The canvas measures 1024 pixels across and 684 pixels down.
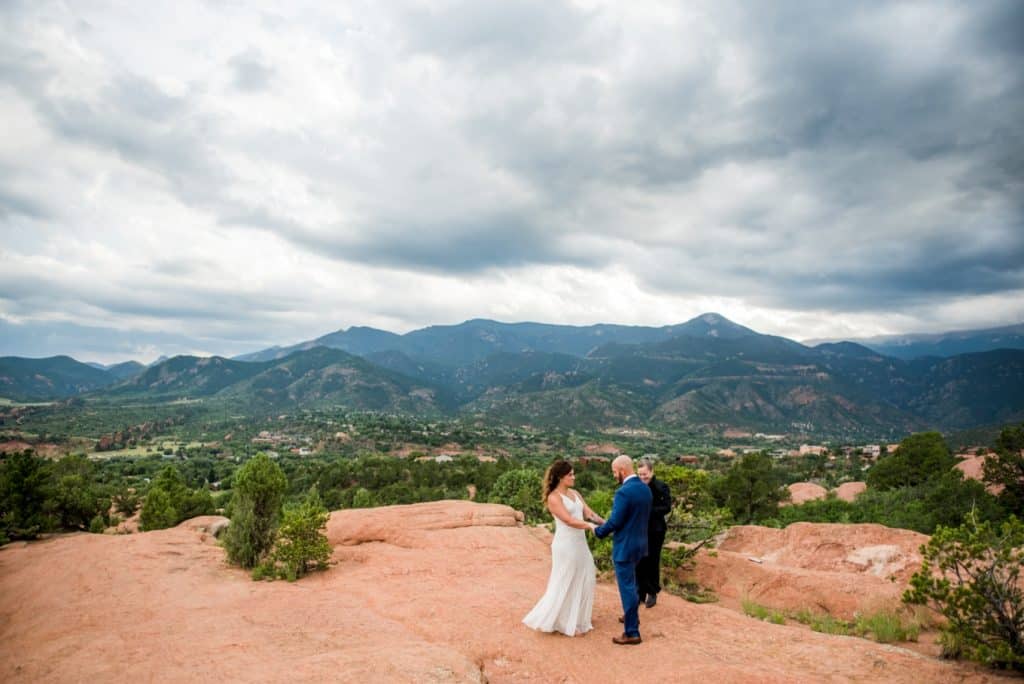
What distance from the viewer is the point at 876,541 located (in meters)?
14.4

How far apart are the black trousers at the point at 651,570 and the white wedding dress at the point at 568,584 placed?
1.76 meters

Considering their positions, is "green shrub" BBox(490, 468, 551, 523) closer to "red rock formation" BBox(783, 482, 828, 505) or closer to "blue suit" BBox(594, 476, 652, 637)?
"blue suit" BBox(594, 476, 652, 637)

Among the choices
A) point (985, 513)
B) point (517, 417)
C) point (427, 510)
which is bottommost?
point (517, 417)

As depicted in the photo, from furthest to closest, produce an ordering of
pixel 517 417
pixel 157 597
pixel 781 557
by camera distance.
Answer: pixel 517 417, pixel 781 557, pixel 157 597

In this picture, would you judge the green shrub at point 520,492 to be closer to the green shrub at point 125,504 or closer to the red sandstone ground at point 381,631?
the red sandstone ground at point 381,631

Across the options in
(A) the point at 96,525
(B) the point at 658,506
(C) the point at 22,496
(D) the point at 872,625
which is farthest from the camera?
(A) the point at 96,525

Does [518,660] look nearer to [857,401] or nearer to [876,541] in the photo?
[876,541]

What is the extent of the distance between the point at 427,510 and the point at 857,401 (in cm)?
22631

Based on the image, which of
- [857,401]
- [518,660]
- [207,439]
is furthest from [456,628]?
[857,401]

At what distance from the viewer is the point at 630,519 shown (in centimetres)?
684

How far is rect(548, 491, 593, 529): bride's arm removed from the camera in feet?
21.8

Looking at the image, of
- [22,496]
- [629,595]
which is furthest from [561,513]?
[22,496]

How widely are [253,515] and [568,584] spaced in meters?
10.5

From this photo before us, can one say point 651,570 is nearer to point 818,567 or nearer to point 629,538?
point 629,538
